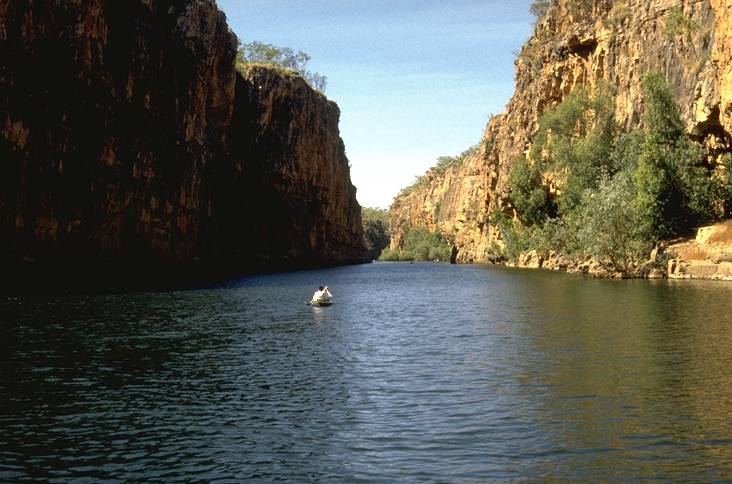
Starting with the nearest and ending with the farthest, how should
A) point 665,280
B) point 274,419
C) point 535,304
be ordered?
point 274,419 < point 535,304 < point 665,280

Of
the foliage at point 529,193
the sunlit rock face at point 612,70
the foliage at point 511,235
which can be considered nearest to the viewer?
the sunlit rock face at point 612,70

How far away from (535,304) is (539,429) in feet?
103

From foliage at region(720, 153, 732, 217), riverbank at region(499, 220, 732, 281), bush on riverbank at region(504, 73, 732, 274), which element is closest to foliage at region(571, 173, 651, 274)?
bush on riverbank at region(504, 73, 732, 274)

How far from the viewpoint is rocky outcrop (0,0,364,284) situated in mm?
60312

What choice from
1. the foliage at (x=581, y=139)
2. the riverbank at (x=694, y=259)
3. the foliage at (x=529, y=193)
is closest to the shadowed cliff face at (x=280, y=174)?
the foliage at (x=529, y=193)

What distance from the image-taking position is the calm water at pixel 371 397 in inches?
583

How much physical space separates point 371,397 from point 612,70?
298 ft

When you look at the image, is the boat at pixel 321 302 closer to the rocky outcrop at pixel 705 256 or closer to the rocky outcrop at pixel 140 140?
the rocky outcrop at pixel 140 140

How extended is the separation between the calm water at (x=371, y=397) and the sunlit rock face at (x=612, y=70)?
114 feet

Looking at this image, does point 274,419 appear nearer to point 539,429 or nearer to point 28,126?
point 539,429

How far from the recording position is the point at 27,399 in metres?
20.5

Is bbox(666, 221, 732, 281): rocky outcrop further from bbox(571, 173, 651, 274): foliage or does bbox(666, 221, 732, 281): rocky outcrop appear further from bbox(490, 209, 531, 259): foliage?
bbox(490, 209, 531, 259): foliage

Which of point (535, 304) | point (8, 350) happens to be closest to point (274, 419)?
point (8, 350)

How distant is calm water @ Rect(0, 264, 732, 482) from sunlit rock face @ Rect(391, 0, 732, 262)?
34879mm
